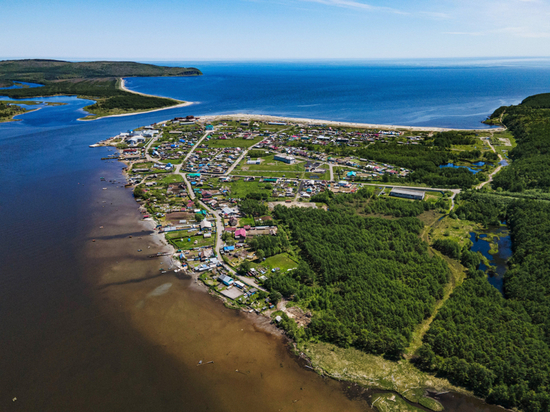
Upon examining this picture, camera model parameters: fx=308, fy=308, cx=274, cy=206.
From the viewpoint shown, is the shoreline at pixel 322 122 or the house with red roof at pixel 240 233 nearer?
the house with red roof at pixel 240 233

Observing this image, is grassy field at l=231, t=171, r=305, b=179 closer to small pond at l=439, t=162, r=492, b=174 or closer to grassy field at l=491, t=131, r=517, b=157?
small pond at l=439, t=162, r=492, b=174

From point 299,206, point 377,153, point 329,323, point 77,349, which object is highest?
point 377,153

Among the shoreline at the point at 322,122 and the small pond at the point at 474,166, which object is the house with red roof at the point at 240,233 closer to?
the small pond at the point at 474,166

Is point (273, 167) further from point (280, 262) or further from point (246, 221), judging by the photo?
point (280, 262)

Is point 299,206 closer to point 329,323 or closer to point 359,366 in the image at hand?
point 329,323


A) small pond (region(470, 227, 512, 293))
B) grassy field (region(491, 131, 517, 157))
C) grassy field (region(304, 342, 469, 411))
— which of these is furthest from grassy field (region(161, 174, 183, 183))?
grassy field (region(491, 131, 517, 157))

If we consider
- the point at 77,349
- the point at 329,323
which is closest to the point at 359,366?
the point at 329,323

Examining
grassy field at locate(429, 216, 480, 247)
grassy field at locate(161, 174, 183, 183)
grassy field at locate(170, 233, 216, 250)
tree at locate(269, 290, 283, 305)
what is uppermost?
grassy field at locate(161, 174, 183, 183)

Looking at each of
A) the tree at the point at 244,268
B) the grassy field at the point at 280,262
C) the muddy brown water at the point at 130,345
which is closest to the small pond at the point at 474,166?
the grassy field at the point at 280,262
